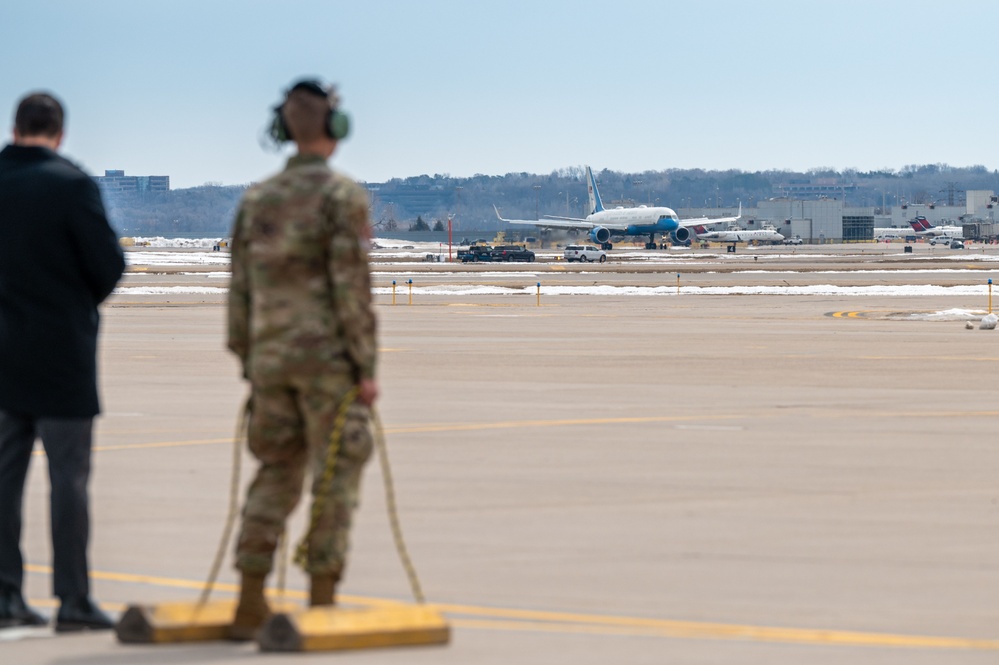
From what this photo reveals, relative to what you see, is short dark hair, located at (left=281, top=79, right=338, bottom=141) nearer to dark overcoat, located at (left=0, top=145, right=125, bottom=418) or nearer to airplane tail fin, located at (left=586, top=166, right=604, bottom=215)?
dark overcoat, located at (left=0, top=145, right=125, bottom=418)

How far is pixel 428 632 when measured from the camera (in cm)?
692

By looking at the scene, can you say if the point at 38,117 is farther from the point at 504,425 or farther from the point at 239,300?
the point at 504,425

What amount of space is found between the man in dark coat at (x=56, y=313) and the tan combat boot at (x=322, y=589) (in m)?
1.10

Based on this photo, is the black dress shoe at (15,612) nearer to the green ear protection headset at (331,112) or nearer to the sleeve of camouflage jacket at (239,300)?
the sleeve of camouflage jacket at (239,300)

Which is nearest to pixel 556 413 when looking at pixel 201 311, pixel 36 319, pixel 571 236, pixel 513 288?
pixel 36 319

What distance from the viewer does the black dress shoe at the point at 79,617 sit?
739 centimetres

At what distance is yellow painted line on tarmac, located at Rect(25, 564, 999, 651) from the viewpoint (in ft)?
23.2

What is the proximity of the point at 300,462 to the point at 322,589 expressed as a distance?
0.55 metres

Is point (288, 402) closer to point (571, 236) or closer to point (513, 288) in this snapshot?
point (513, 288)

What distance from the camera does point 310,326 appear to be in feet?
22.2

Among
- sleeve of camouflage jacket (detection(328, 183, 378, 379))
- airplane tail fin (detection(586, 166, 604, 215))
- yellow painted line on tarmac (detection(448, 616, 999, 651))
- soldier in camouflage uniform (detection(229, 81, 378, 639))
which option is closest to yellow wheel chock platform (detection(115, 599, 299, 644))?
soldier in camouflage uniform (detection(229, 81, 378, 639))

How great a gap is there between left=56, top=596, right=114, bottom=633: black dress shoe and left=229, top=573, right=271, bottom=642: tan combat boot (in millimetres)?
784

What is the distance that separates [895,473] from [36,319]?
7.51 m

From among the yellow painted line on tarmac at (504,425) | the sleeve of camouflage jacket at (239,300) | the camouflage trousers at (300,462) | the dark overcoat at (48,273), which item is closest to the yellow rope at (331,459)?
the camouflage trousers at (300,462)
